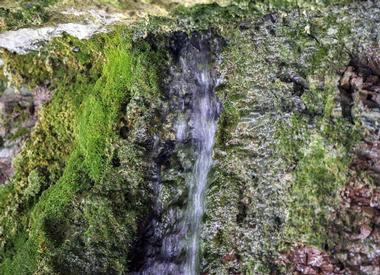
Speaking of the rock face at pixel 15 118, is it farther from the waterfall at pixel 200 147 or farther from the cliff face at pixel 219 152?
the waterfall at pixel 200 147

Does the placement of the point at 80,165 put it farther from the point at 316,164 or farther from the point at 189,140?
the point at 316,164

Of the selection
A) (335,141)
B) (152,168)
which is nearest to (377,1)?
(335,141)

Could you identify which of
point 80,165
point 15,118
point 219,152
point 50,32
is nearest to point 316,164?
point 219,152

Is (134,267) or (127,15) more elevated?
(127,15)

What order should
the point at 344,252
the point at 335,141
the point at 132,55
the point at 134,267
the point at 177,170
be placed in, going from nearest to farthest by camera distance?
the point at 344,252 < the point at 335,141 < the point at 134,267 < the point at 177,170 < the point at 132,55

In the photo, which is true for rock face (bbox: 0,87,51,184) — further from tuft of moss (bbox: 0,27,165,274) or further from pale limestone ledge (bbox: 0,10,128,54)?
pale limestone ledge (bbox: 0,10,128,54)

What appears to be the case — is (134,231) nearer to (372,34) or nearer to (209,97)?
(209,97)
